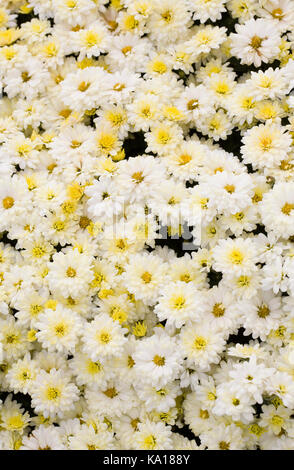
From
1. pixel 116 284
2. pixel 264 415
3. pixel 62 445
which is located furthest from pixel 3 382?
pixel 264 415

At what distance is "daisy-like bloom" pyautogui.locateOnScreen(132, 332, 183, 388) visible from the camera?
92.1 inches

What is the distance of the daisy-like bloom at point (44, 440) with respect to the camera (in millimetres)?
2469

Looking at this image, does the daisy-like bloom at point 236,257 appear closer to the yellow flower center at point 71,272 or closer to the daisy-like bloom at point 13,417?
the yellow flower center at point 71,272

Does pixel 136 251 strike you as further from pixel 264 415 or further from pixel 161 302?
pixel 264 415

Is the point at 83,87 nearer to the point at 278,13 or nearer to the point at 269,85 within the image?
the point at 269,85

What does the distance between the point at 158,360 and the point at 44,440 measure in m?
0.58

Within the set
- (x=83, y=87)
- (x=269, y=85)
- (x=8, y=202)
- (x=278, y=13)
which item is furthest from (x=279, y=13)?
(x=8, y=202)

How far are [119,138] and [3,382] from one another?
119 centimetres

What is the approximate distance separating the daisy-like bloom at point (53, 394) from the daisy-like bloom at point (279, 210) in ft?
3.33

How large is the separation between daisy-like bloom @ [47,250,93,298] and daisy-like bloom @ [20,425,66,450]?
21.5 inches

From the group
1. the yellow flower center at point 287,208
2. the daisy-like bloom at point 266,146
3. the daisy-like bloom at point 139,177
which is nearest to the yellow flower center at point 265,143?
the daisy-like bloom at point 266,146

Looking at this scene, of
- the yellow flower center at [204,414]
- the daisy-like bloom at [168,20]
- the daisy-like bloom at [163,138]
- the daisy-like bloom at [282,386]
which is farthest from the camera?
the daisy-like bloom at [168,20]

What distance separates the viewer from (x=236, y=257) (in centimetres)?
238
